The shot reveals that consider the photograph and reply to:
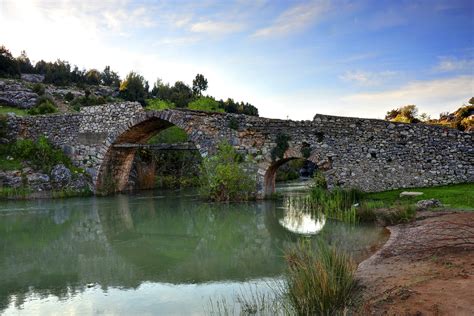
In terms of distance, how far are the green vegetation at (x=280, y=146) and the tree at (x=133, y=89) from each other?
89.2 ft

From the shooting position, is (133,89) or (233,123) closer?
(233,123)

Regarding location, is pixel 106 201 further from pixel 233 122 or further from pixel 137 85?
pixel 137 85

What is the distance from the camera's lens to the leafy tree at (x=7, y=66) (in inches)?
1454

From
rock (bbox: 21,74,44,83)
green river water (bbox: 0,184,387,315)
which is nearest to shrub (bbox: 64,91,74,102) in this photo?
rock (bbox: 21,74,44,83)

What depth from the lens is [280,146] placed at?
50.4 feet

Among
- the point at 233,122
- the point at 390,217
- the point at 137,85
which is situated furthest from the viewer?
the point at 137,85

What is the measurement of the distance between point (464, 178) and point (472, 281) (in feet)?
38.6

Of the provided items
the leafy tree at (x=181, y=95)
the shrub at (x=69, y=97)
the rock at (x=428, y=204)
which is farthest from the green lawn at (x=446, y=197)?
the shrub at (x=69, y=97)

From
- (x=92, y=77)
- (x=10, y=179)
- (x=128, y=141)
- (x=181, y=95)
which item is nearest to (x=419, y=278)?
(x=128, y=141)

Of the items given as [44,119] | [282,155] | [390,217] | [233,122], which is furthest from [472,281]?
[44,119]

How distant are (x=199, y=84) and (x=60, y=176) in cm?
3141

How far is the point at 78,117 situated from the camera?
19.8 m

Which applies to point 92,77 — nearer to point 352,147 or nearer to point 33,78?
point 33,78

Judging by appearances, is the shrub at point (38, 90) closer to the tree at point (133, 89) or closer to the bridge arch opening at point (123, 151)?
the tree at point (133, 89)
